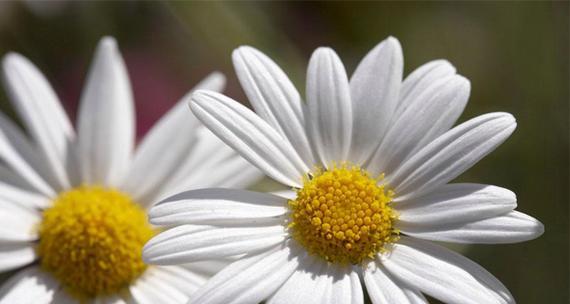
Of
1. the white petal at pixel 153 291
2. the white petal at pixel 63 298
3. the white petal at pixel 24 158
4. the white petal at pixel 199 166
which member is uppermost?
the white petal at pixel 24 158

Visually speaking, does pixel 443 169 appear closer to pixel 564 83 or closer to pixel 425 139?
pixel 425 139

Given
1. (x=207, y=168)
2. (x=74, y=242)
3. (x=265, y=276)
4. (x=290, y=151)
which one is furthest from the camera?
(x=207, y=168)

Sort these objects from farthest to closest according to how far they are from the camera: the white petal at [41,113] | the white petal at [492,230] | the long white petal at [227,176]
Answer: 1. the white petal at [41,113]
2. the long white petal at [227,176]
3. the white petal at [492,230]

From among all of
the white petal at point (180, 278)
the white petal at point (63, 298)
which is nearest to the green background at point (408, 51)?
the white petal at point (180, 278)

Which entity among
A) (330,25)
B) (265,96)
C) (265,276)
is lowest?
(265,276)

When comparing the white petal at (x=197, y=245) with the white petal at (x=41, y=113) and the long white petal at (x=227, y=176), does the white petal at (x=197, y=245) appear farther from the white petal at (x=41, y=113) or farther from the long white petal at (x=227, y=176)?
the white petal at (x=41, y=113)

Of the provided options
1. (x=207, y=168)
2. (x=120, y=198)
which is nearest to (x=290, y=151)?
(x=207, y=168)

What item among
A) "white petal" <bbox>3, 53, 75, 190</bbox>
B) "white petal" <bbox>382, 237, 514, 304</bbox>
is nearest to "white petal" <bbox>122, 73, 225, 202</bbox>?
"white petal" <bbox>3, 53, 75, 190</bbox>

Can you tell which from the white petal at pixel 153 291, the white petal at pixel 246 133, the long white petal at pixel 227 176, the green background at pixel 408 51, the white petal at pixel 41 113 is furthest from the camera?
the green background at pixel 408 51
